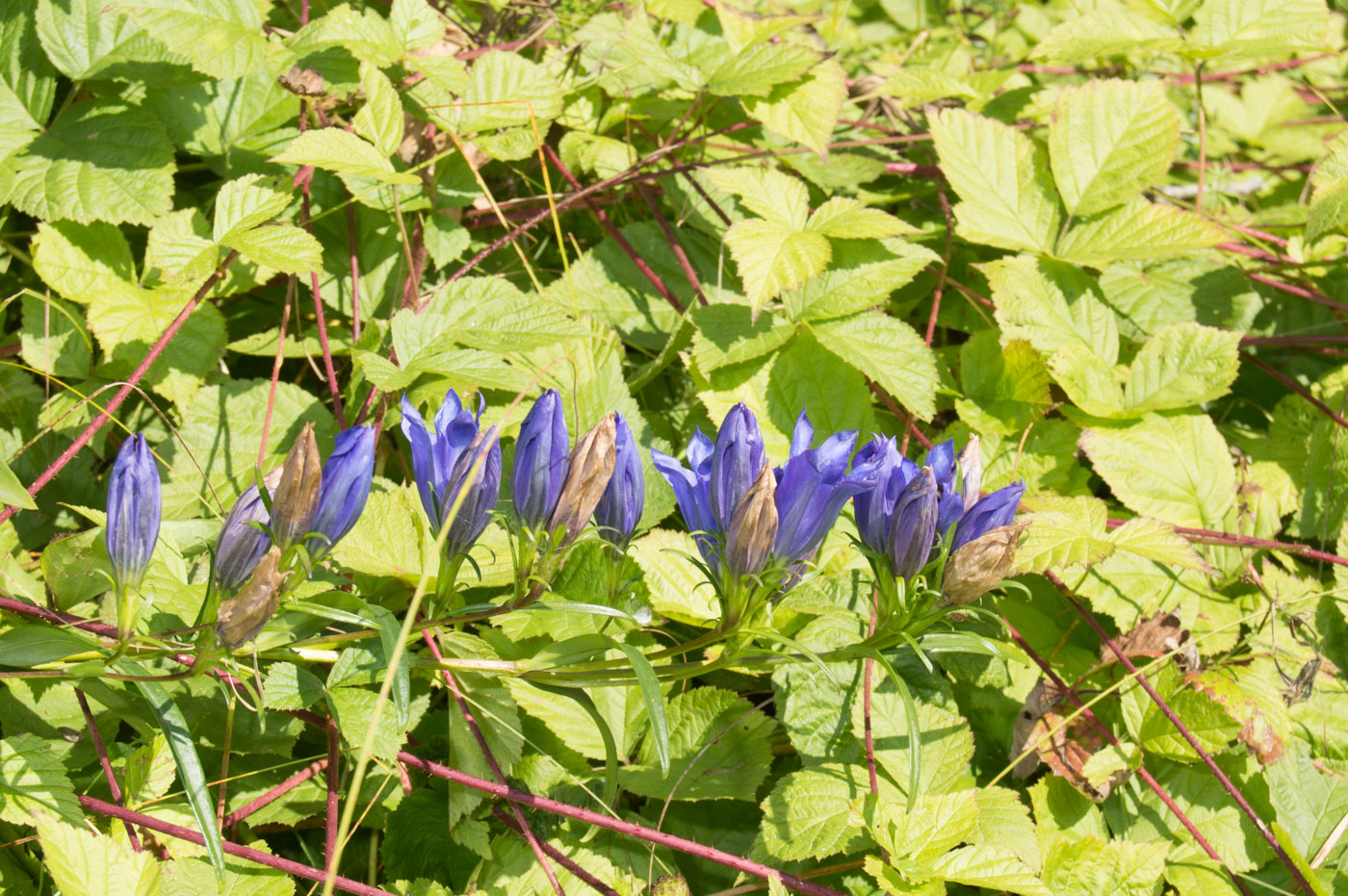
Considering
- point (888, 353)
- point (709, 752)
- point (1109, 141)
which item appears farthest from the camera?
point (1109, 141)

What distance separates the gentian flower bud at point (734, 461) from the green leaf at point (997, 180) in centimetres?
160

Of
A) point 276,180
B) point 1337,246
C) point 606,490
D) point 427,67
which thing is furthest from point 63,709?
point 1337,246

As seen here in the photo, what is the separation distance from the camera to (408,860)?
1.79m

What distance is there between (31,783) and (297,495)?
67cm

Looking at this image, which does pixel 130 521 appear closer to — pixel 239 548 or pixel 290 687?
pixel 239 548

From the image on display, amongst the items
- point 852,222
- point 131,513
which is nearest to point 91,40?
point 131,513

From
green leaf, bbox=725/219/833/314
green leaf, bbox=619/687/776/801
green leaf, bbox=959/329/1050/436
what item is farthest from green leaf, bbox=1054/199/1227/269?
green leaf, bbox=619/687/776/801

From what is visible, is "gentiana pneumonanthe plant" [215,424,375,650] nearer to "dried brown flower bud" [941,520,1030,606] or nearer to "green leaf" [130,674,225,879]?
"green leaf" [130,674,225,879]

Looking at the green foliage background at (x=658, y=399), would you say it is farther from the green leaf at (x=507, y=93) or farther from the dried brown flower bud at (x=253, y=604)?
the dried brown flower bud at (x=253, y=604)

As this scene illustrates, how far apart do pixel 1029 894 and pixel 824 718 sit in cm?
48

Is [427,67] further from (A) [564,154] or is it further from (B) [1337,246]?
(B) [1337,246]

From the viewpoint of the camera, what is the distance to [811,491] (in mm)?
1477

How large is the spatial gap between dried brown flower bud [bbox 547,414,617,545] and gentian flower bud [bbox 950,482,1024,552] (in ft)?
1.77

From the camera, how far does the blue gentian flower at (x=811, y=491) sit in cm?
145
